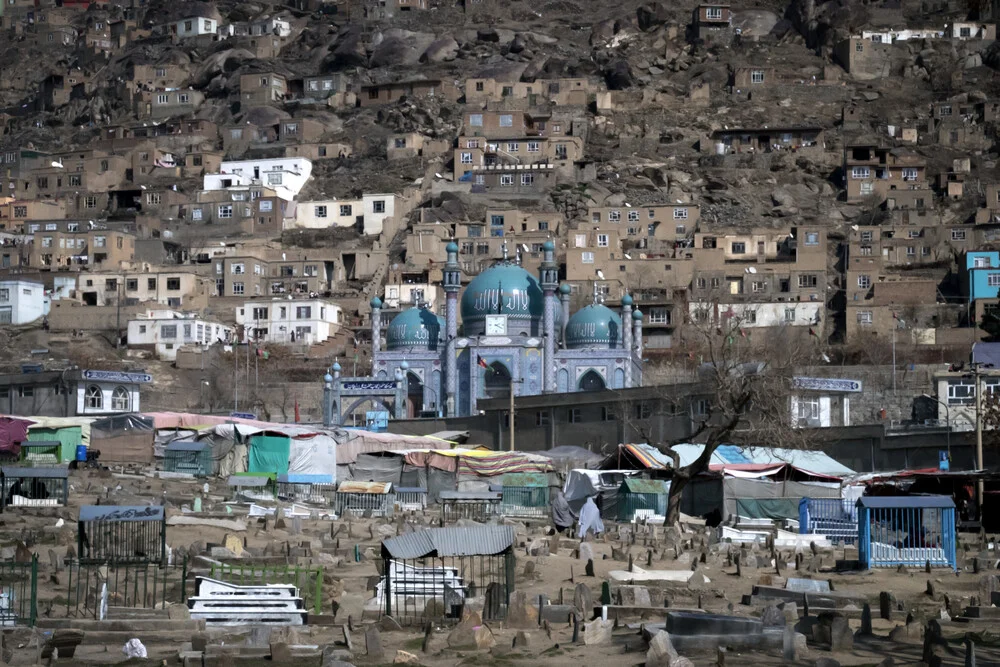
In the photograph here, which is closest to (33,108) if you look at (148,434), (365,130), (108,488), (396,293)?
(365,130)

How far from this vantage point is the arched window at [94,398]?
7588 centimetres

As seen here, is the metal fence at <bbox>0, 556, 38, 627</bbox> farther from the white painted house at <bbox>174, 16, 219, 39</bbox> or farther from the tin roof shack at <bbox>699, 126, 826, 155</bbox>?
the white painted house at <bbox>174, 16, 219, 39</bbox>

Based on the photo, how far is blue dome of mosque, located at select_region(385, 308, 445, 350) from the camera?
3474 inches

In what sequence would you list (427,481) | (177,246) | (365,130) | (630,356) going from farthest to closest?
(365,130) < (177,246) < (630,356) < (427,481)

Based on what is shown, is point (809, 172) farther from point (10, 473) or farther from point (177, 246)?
point (10, 473)

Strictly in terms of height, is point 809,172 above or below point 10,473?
above

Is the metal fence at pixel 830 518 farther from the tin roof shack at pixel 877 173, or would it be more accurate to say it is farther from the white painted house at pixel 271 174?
the white painted house at pixel 271 174

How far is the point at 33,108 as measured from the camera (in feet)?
540

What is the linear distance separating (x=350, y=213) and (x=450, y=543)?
9146 centimetres

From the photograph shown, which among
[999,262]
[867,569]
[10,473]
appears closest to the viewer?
[867,569]

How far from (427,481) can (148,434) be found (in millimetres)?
9307

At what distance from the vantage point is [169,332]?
105312 millimetres

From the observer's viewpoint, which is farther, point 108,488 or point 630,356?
point 630,356

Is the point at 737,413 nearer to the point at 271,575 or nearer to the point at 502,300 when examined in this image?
the point at 271,575
